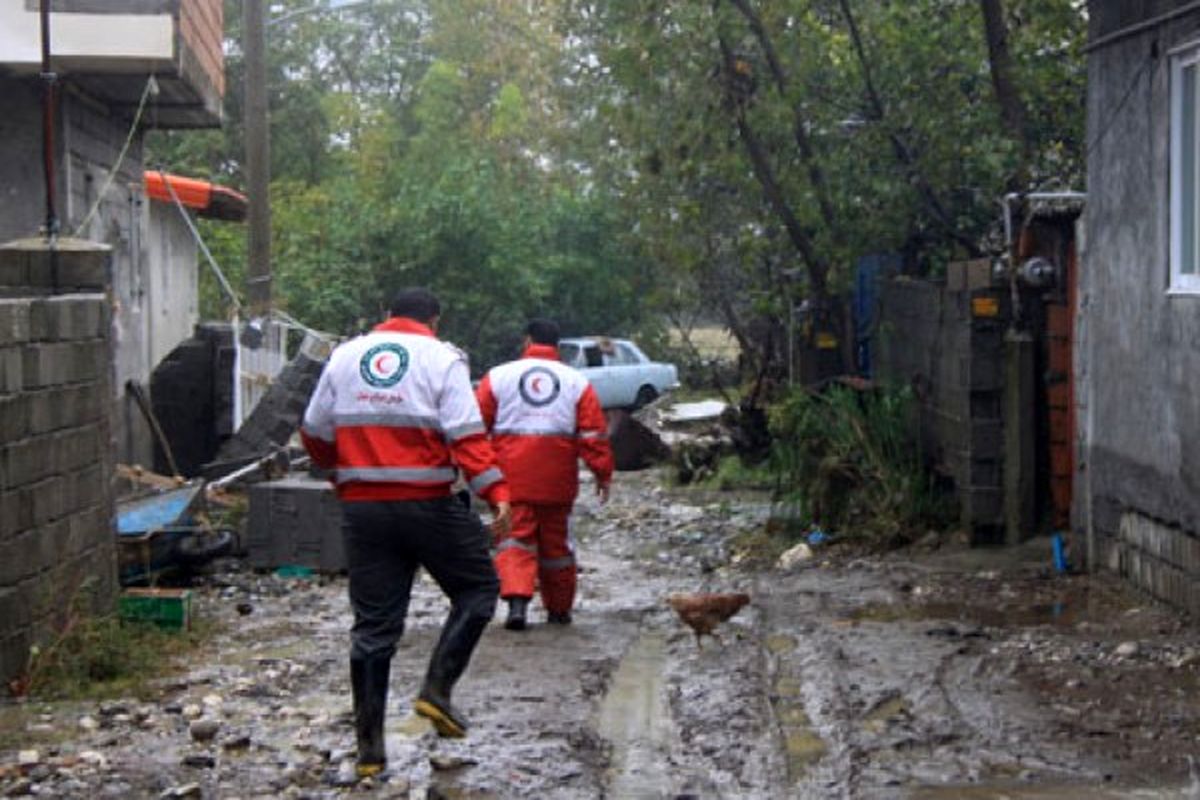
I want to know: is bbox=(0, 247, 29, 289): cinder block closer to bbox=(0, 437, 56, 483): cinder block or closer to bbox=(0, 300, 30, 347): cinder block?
bbox=(0, 300, 30, 347): cinder block

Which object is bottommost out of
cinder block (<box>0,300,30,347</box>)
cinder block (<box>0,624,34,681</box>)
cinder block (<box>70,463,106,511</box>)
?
cinder block (<box>0,624,34,681</box>)

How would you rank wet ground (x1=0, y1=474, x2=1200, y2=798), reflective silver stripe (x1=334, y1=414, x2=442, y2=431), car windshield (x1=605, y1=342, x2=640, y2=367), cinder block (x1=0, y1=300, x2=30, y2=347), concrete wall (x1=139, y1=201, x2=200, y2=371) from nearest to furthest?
wet ground (x1=0, y1=474, x2=1200, y2=798) → reflective silver stripe (x1=334, y1=414, x2=442, y2=431) → cinder block (x1=0, y1=300, x2=30, y2=347) → concrete wall (x1=139, y1=201, x2=200, y2=371) → car windshield (x1=605, y1=342, x2=640, y2=367)

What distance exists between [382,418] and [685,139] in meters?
9.73

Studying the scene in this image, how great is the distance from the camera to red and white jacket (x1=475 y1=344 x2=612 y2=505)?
10711 millimetres

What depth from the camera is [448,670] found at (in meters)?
7.34

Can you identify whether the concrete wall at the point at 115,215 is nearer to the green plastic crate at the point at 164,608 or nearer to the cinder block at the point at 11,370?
the green plastic crate at the point at 164,608

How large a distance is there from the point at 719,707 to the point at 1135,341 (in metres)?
3.83

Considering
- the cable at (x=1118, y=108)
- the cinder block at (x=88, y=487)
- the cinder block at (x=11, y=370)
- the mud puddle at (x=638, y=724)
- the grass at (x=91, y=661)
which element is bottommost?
the mud puddle at (x=638, y=724)

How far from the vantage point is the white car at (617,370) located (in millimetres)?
32719

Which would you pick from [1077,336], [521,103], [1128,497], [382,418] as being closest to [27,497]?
[382,418]

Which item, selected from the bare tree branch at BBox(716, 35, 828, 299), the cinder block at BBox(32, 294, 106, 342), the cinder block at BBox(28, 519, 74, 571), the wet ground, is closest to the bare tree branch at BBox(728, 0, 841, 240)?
the bare tree branch at BBox(716, 35, 828, 299)

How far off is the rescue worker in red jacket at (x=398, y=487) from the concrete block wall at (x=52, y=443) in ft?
5.99

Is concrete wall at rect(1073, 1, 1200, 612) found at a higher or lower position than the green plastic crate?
higher

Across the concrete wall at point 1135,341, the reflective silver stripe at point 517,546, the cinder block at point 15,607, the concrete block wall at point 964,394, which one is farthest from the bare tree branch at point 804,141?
the cinder block at point 15,607
